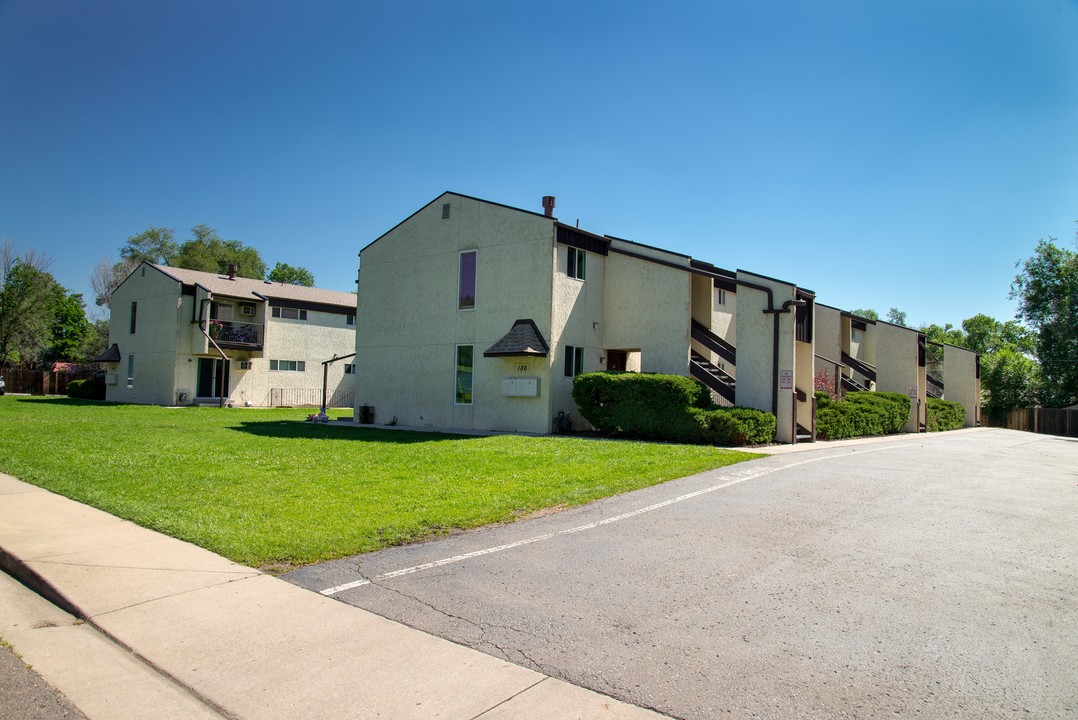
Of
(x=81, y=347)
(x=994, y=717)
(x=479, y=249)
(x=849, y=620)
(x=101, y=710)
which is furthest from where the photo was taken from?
(x=81, y=347)

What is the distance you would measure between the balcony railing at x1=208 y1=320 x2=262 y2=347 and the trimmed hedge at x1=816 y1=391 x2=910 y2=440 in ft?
90.2

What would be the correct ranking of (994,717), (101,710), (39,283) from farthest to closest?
(39,283)
(101,710)
(994,717)

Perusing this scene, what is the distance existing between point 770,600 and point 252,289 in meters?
35.1

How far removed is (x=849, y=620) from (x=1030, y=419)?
3851 centimetres

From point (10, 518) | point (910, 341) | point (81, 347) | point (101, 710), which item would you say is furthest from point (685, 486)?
point (81, 347)

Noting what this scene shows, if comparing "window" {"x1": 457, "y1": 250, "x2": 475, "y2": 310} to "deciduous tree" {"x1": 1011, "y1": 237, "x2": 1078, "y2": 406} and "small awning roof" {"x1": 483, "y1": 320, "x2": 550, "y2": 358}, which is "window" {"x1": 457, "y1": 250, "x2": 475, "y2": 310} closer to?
"small awning roof" {"x1": 483, "y1": 320, "x2": 550, "y2": 358}

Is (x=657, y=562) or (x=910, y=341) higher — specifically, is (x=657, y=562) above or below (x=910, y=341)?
below

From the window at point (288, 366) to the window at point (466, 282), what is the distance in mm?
18009

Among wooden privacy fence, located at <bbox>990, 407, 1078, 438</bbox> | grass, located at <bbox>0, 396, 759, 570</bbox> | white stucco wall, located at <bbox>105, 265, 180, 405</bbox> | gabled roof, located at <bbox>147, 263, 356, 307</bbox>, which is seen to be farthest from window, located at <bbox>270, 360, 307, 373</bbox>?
wooden privacy fence, located at <bbox>990, 407, 1078, 438</bbox>

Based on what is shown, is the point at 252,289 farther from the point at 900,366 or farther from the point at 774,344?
the point at 900,366

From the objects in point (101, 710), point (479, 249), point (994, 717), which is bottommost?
point (101, 710)

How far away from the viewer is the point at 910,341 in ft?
91.7

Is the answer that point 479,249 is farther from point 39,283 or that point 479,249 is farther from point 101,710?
point 39,283

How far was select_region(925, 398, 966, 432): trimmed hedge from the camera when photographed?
88.9 ft
